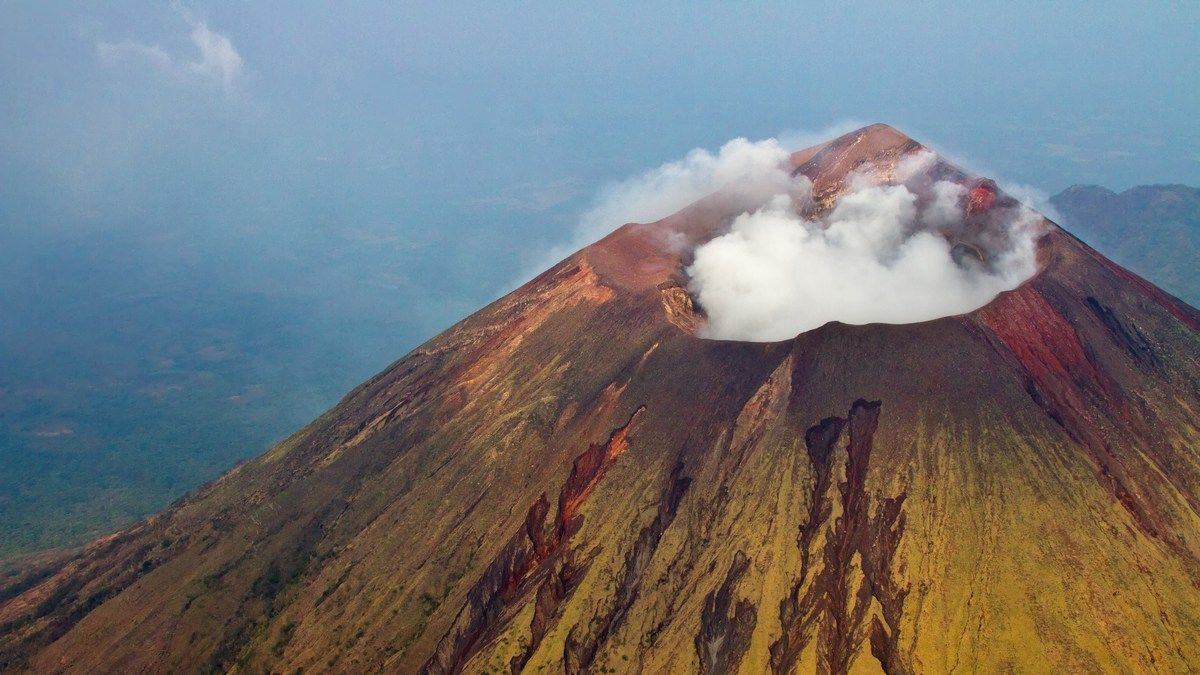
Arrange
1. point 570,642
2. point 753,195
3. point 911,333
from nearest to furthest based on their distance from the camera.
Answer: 1. point 570,642
2. point 911,333
3. point 753,195

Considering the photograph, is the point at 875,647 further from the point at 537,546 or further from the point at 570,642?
the point at 537,546

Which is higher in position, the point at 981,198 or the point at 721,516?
the point at 981,198

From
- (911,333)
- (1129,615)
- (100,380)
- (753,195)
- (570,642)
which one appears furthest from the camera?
(100,380)

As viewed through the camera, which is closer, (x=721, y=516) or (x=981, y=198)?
(x=721, y=516)

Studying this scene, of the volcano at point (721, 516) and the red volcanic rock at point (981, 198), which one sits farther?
the red volcanic rock at point (981, 198)

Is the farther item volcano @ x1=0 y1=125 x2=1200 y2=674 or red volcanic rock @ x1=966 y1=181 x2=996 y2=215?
red volcanic rock @ x1=966 y1=181 x2=996 y2=215

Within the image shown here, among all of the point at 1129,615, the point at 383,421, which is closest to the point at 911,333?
the point at 1129,615

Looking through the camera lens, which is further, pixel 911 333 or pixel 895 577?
pixel 911 333

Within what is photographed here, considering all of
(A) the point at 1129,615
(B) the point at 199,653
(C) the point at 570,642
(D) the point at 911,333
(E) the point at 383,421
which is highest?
(E) the point at 383,421
